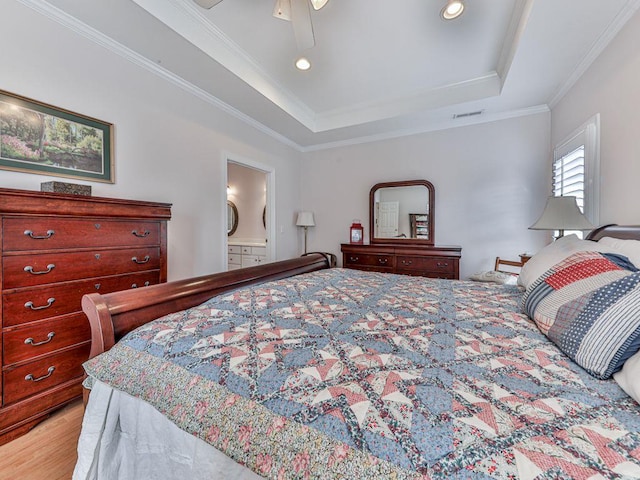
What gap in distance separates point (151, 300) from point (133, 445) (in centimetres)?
55

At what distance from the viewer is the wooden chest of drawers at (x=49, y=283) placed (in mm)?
1430

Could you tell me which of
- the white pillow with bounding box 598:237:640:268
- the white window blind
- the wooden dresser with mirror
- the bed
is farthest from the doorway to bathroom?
the white pillow with bounding box 598:237:640:268

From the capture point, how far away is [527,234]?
3.24 meters

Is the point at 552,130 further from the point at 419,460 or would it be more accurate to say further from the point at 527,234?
the point at 419,460

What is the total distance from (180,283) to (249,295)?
0.37m

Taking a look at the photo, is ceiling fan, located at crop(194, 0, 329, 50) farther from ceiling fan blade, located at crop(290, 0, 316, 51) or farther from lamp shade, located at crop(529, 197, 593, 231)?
lamp shade, located at crop(529, 197, 593, 231)

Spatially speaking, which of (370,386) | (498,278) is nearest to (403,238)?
(498,278)

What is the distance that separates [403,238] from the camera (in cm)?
391

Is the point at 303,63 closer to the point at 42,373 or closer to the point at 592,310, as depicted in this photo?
the point at 592,310

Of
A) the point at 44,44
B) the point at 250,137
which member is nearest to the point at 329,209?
the point at 250,137

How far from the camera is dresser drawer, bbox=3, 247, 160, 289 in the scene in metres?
1.44

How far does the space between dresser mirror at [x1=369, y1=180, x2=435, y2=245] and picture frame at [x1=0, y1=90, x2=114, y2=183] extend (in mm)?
3215

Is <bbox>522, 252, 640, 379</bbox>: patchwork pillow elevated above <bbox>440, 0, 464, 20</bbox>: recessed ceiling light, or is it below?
below

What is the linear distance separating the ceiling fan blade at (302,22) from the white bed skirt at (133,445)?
2163mm
